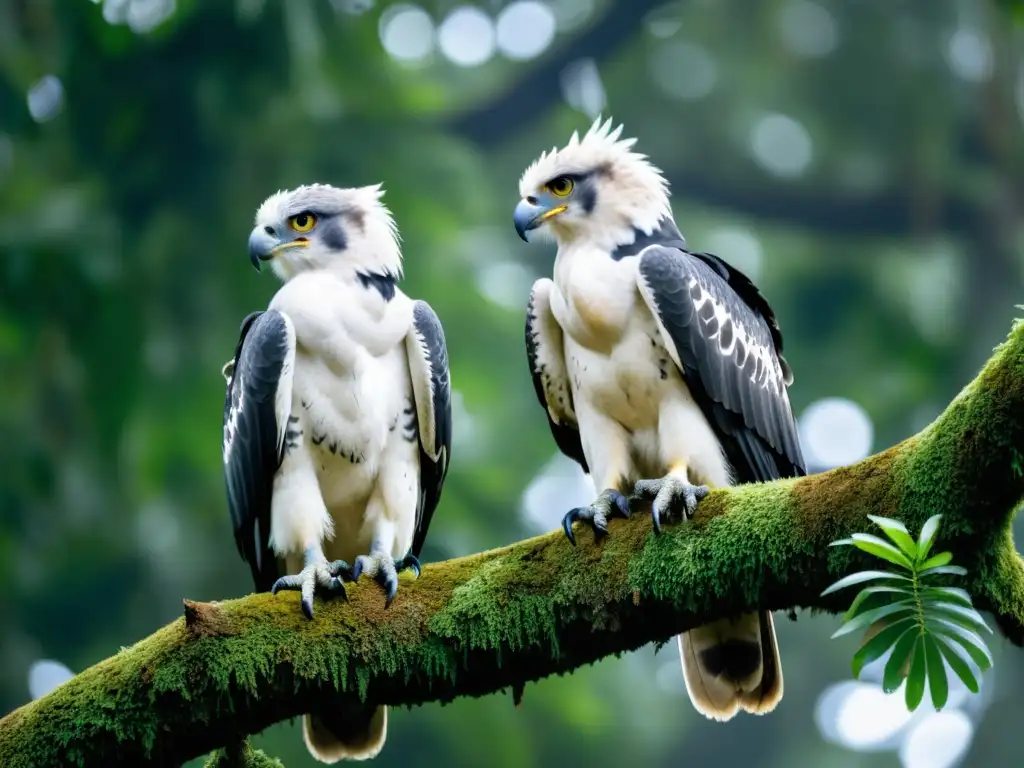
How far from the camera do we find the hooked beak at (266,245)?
19.3ft

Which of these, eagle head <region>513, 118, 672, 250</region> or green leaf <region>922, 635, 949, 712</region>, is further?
eagle head <region>513, 118, 672, 250</region>

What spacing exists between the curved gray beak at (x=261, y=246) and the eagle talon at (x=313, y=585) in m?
1.59

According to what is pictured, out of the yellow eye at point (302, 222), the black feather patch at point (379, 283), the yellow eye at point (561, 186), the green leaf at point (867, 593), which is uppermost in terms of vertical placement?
the yellow eye at point (302, 222)

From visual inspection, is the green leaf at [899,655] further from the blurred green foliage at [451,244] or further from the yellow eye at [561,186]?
the blurred green foliage at [451,244]

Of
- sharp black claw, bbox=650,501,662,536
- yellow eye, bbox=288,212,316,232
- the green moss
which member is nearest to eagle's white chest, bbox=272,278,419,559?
yellow eye, bbox=288,212,316,232

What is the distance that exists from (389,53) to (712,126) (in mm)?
4273

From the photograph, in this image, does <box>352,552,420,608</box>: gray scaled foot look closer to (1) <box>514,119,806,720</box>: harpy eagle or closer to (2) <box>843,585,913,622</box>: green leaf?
(1) <box>514,119,806,720</box>: harpy eagle

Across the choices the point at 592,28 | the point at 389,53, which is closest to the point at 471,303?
the point at 389,53

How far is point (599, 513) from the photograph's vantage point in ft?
15.4

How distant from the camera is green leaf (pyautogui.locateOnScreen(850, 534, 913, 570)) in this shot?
3674mm

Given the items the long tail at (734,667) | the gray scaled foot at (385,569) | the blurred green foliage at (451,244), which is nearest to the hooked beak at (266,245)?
the gray scaled foot at (385,569)

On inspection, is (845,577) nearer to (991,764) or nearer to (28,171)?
(991,764)

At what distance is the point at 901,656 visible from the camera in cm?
378

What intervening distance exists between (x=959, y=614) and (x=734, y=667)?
174cm
